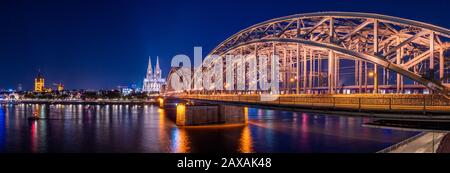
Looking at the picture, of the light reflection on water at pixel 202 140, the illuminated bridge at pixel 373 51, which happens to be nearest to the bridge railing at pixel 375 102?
the illuminated bridge at pixel 373 51

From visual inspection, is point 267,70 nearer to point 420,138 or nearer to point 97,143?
point 97,143

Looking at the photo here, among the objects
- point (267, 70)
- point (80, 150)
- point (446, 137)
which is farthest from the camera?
point (267, 70)

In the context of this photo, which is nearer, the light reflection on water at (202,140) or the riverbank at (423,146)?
the riverbank at (423,146)

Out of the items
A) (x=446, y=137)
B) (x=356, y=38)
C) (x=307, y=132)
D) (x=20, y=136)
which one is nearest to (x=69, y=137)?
(x=20, y=136)

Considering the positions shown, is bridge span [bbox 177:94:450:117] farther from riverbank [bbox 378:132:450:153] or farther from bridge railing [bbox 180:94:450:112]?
riverbank [bbox 378:132:450:153]

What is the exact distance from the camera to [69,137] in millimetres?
45594

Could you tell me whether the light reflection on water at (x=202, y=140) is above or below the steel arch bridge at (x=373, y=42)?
below

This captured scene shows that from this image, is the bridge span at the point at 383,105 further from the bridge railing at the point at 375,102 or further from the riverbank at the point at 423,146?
the riverbank at the point at 423,146

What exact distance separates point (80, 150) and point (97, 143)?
416cm

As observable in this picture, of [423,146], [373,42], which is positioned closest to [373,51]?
[373,42]

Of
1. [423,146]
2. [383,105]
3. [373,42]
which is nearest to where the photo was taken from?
[383,105]

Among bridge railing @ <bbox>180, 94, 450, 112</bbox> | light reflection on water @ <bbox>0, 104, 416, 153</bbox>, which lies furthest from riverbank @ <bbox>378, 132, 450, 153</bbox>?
light reflection on water @ <bbox>0, 104, 416, 153</bbox>

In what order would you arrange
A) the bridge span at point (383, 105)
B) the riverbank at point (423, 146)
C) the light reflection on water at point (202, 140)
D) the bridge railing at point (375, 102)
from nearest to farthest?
the bridge span at point (383, 105), the bridge railing at point (375, 102), the riverbank at point (423, 146), the light reflection on water at point (202, 140)

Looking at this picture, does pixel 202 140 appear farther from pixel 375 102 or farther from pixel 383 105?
pixel 383 105
